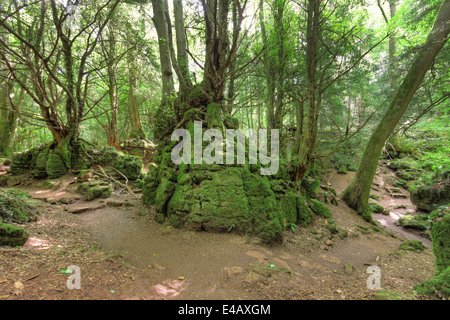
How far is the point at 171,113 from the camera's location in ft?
18.9

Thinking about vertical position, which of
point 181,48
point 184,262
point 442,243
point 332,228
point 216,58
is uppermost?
point 181,48

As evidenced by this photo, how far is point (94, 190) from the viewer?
6152 millimetres

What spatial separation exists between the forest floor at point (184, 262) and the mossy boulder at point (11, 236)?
0.11m

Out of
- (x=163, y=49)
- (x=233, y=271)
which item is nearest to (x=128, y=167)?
(x=163, y=49)

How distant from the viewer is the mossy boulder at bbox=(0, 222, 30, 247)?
2.46 m

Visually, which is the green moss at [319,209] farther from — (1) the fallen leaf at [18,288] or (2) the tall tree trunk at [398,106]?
(1) the fallen leaf at [18,288]

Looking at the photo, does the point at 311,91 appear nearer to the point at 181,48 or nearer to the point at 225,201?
the point at 225,201

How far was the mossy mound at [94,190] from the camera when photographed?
→ 6.04 m

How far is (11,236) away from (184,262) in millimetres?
2408

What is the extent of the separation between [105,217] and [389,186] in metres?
16.3

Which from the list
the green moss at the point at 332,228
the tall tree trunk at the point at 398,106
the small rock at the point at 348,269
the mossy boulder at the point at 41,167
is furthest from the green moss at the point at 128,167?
the tall tree trunk at the point at 398,106

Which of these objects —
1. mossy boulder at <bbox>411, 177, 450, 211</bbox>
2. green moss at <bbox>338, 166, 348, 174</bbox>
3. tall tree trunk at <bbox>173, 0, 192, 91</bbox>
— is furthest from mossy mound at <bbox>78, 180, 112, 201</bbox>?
green moss at <bbox>338, 166, 348, 174</bbox>

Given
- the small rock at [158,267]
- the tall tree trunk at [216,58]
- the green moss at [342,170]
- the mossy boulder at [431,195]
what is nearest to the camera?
the small rock at [158,267]
